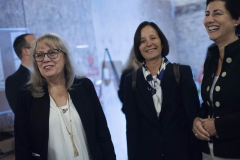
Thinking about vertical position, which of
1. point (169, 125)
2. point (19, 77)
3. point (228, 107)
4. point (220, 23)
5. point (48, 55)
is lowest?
point (169, 125)

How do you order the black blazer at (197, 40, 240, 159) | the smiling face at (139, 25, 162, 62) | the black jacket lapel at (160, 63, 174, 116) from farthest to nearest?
the smiling face at (139, 25, 162, 62) → the black jacket lapel at (160, 63, 174, 116) → the black blazer at (197, 40, 240, 159)

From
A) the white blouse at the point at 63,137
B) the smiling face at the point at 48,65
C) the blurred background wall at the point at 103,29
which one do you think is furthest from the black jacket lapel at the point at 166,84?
the blurred background wall at the point at 103,29

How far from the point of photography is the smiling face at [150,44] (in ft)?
7.14

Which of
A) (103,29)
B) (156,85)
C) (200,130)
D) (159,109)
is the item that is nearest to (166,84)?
(156,85)

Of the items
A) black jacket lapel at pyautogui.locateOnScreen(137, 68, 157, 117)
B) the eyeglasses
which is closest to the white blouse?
the eyeglasses

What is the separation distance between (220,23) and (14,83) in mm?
2272

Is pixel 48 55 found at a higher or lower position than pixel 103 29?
lower

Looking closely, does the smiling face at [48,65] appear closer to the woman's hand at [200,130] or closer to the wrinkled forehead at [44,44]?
the wrinkled forehead at [44,44]

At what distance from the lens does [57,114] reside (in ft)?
6.00

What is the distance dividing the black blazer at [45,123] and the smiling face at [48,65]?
11 centimetres

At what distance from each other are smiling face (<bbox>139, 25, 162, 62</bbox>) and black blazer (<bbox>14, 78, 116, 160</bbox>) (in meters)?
0.58

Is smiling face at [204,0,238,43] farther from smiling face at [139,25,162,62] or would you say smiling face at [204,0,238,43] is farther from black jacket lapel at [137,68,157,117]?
black jacket lapel at [137,68,157,117]

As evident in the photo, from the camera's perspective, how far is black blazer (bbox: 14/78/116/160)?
1767 mm

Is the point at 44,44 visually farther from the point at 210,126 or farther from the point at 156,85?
the point at 210,126
